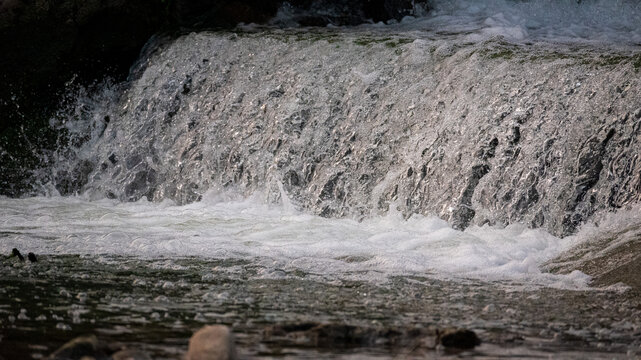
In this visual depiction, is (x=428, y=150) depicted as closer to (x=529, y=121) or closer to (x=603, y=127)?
(x=529, y=121)

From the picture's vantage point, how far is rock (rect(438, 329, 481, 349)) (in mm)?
4809

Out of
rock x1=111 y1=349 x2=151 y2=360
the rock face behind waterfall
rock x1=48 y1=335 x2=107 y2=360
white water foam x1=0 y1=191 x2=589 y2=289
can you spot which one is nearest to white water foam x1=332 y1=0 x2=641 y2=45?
the rock face behind waterfall

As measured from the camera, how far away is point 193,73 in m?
14.2

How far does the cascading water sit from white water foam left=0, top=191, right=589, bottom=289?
4 centimetres

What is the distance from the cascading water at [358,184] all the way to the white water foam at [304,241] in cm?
4

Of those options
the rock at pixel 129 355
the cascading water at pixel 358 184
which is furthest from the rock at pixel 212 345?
the cascading water at pixel 358 184

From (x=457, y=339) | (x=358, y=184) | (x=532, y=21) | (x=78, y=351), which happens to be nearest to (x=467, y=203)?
(x=358, y=184)

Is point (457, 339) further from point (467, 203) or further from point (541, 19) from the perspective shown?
point (541, 19)

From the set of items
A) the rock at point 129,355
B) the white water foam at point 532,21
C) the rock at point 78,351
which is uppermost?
the white water foam at point 532,21

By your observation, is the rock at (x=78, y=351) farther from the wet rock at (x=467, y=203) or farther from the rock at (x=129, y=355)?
the wet rock at (x=467, y=203)

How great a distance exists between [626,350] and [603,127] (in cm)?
445

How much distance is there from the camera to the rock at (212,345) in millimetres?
4090

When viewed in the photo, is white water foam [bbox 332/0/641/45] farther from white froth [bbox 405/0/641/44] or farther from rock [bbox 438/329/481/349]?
rock [bbox 438/329/481/349]

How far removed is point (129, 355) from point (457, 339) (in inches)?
60.2
